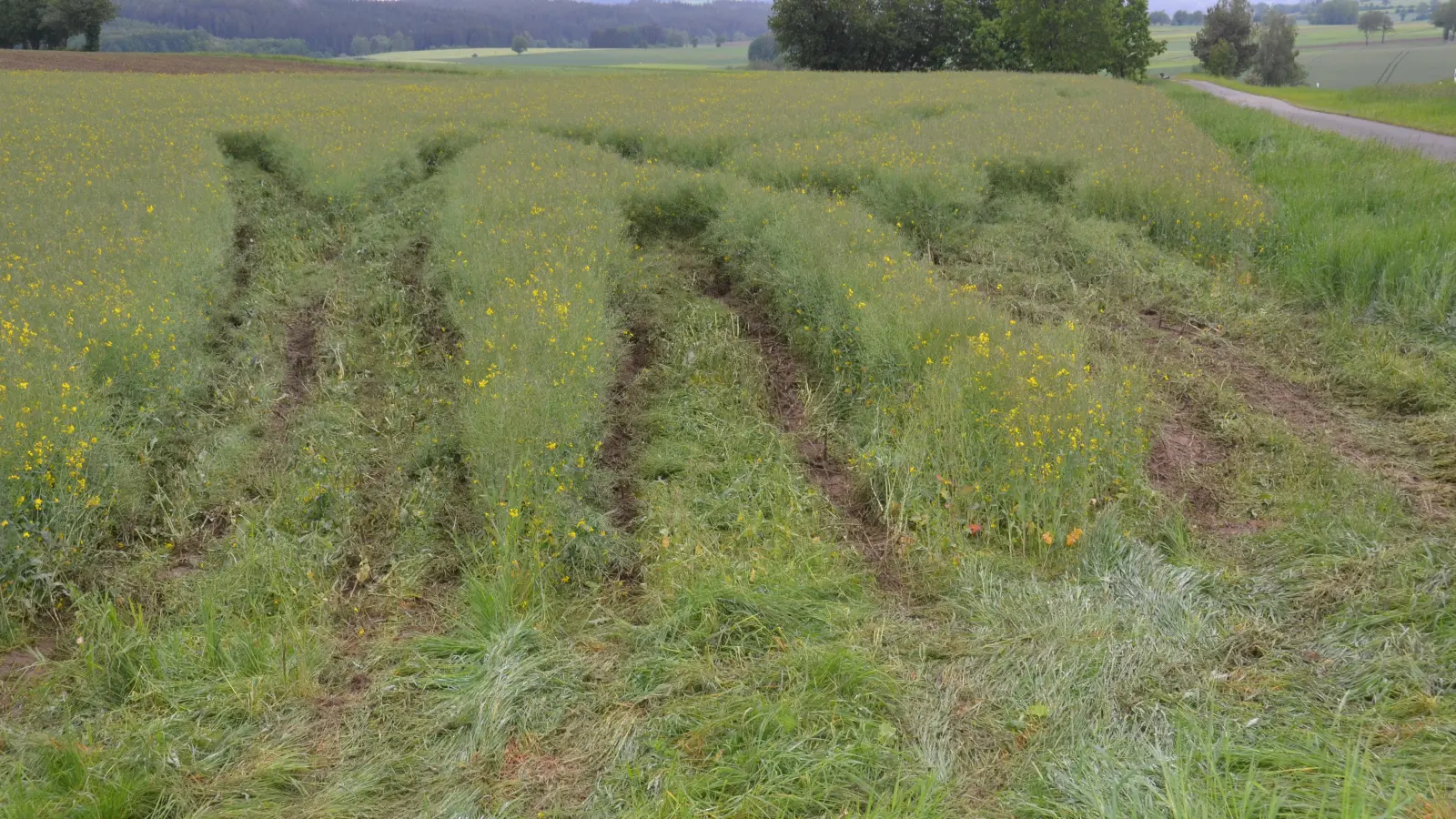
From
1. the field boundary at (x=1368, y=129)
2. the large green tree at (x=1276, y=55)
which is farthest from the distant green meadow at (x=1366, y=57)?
the field boundary at (x=1368, y=129)

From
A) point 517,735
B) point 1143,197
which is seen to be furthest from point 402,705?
point 1143,197

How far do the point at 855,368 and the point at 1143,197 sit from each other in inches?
233

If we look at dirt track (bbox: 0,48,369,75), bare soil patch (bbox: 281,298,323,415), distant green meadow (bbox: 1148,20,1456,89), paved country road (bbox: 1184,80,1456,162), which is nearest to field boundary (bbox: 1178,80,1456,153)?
paved country road (bbox: 1184,80,1456,162)

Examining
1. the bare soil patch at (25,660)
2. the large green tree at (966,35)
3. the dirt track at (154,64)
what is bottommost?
the bare soil patch at (25,660)

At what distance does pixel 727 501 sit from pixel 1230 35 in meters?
64.5

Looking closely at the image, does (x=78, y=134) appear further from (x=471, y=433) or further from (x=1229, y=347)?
(x=1229, y=347)

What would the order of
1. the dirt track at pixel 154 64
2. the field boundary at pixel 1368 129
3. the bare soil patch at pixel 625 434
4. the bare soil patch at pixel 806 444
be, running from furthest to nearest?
the dirt track at pixel 154 64, the field boundary at pixel 1368 129, the bare soil patch at pixel 625 434, the bare soil patch at pixel 806 444

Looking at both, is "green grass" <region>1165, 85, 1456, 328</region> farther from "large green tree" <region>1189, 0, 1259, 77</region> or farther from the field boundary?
"large green tree" <region>1189, 0, 1259, 77</region>

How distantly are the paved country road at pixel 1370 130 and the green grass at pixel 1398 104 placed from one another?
1.24 feet

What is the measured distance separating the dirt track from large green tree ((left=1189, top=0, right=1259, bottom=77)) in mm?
51939

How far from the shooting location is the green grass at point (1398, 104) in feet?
61.1

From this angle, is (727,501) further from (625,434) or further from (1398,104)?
(1398,104)

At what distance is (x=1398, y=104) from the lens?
2191cm

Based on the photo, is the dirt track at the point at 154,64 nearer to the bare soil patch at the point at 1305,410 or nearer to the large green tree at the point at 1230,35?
the bare soil patch at the point at 1305,410
